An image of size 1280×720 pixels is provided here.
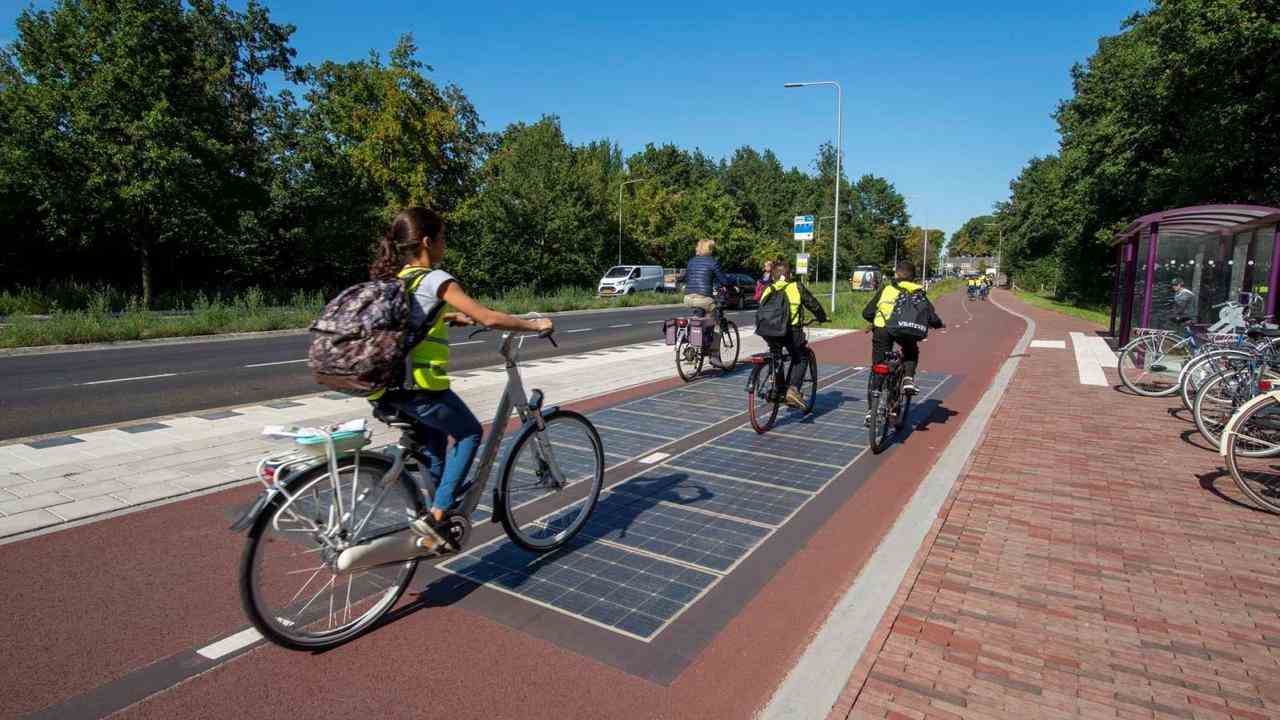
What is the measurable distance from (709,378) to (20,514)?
788 cm

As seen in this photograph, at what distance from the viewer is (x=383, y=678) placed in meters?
2.78

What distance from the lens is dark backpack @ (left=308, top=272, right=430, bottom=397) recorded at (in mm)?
2779

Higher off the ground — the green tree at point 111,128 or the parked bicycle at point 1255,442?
the green tree at point 111,128

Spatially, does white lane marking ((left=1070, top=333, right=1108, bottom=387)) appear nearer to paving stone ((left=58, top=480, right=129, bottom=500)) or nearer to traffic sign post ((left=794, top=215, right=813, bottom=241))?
traffic sign post ((left=794, top=215, right=813, bottom=241))

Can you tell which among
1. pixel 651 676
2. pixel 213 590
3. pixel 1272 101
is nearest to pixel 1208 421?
pixel 651 676

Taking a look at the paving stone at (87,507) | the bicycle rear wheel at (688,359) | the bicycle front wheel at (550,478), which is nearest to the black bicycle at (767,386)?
the bicycle front wheel at (550,478)

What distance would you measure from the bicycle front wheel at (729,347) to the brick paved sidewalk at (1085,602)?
542 centimetres

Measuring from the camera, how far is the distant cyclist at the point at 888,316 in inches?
260

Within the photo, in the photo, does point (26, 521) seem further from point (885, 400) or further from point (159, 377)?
point (159, 377)

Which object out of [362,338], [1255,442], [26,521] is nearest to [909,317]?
[1255,442]

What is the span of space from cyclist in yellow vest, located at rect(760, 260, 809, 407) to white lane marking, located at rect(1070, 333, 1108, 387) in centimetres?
559

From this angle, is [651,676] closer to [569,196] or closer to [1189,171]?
[1189,171]

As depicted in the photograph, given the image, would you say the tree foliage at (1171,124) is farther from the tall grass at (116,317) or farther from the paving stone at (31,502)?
the paving stone at (31,502)

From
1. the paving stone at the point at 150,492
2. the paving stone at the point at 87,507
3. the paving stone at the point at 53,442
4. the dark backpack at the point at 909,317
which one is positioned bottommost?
the paving stone at the point at 150,492
